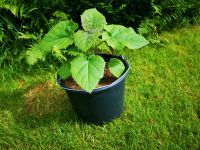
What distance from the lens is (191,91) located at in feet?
12.0

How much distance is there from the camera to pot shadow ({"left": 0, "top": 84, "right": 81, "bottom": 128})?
361 centimetres

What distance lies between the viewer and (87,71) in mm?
2844

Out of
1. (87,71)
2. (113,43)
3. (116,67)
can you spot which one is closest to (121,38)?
(113,43)

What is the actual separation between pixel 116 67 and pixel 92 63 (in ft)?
0.99

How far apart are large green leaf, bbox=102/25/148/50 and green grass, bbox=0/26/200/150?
81cm

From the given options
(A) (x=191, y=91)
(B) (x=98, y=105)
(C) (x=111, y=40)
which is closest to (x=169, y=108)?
(A) (x=191, y=91)

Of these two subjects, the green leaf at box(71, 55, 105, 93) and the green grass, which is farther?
the green grass

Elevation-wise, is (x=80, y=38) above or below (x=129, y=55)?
above

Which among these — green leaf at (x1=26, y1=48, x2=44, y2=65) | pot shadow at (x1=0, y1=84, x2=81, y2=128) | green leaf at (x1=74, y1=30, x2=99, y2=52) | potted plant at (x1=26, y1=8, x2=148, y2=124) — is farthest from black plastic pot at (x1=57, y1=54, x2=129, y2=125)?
green leaf at (x1=26, y1=48, x2=44, y2=65)

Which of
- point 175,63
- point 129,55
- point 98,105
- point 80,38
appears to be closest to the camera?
point 80,38

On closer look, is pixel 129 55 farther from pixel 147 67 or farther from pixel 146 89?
pixel 146 89

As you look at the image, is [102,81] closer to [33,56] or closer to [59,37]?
[59,37]

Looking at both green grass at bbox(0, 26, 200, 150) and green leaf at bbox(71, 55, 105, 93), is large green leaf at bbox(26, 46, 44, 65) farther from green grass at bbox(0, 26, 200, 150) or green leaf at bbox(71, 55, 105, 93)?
green leaf at bbox(71, 55, 105, 93)

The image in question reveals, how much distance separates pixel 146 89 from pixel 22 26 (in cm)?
182
